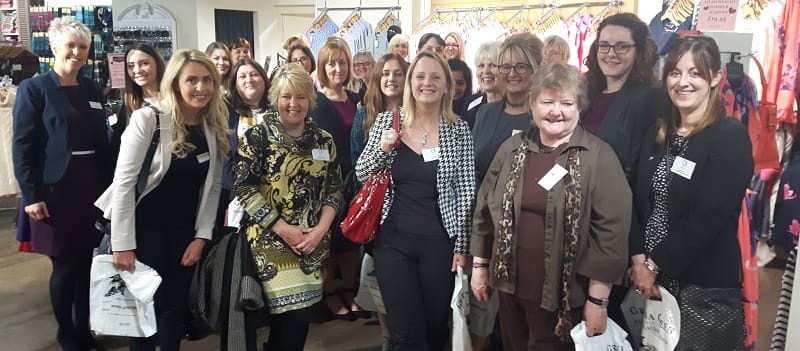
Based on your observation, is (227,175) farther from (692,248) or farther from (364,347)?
(692,248)

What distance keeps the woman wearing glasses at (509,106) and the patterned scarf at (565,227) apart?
53 centimetres

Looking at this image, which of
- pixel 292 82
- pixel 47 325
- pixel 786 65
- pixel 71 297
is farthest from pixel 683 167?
pixel 47 325

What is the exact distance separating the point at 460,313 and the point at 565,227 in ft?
2.18

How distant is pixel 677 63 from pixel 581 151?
18.0 inches

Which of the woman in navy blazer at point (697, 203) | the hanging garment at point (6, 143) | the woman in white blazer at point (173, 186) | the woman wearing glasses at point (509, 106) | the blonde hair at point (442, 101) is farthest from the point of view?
the hanging garment at point (6, 143)

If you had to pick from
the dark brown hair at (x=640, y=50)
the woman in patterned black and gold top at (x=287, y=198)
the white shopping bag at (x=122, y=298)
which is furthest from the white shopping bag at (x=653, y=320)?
the white shopping bag at (x=122, y=298)

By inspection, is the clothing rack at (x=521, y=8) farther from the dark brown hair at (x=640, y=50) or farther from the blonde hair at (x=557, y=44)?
the dark brown hair at (x=640, y=50)

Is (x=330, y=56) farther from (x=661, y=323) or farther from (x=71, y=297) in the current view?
(x=661, y=323)

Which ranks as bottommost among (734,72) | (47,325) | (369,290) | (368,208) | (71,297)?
(47,325)

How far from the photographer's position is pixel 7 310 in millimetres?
3865

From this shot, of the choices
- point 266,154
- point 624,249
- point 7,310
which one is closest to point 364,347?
point 266,154

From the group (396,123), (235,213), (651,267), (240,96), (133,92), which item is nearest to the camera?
(651,267)

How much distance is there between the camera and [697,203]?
1.90 metres

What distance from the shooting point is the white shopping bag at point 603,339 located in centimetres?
196
